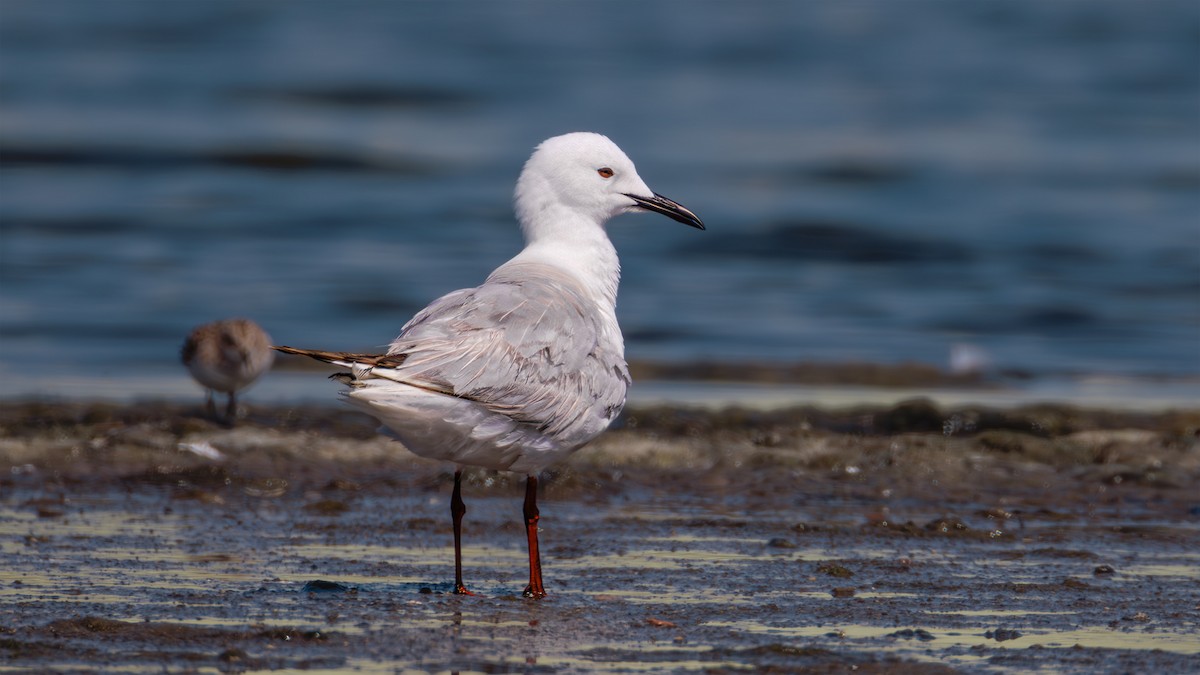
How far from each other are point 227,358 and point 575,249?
10.2 feet

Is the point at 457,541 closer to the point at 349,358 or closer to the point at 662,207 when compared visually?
the point at 349,358

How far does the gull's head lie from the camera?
242 inches

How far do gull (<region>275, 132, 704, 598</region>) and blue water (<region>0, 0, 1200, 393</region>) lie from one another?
5435 millimetres

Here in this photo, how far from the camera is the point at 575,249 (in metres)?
6.04

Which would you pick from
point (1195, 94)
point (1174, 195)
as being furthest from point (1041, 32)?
point (1174, 195)

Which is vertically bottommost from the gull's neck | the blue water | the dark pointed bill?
the gull's neck

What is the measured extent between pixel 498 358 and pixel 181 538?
1655 mm

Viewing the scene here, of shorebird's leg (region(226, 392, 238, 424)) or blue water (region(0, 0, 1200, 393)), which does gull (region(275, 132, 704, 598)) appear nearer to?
shorebird's leg (region(226, 392, 238, 424))

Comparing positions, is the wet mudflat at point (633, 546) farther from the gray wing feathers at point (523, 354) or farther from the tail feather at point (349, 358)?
the tail feather at point (349, 358)

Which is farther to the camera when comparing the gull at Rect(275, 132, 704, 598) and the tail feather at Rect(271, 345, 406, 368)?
the gull at Rect(275, 132, 704, 598)

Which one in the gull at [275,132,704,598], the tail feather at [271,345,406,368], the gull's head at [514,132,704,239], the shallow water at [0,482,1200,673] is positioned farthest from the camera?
the gull's head at [514,132,704,239]

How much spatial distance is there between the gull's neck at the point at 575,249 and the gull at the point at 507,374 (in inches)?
0.5

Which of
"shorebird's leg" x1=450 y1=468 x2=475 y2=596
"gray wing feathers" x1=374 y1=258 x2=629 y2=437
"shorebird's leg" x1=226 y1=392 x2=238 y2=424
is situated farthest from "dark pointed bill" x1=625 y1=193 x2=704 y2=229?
"shorebird's leg" x1=226 y1=392 x2=238 y2=424

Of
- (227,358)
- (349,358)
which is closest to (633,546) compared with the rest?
(349,358)
